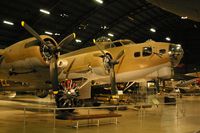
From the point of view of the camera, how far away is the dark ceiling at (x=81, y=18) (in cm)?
2984

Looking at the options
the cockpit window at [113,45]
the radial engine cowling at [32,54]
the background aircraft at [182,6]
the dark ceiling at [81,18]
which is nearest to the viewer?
the background aircraft at [182,6]

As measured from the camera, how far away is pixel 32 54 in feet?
41.4

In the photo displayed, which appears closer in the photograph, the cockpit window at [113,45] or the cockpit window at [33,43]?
the cockpit window at [33,43]

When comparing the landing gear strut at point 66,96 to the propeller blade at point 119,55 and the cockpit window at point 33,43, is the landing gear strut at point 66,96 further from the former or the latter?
the propeller blade at point 119,55

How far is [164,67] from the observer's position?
647 inches

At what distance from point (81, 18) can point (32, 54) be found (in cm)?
2413

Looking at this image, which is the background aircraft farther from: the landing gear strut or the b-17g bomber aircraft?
the landing gear strut

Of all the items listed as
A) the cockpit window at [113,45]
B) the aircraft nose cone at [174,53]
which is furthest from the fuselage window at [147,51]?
the cockpit window at [113,45]

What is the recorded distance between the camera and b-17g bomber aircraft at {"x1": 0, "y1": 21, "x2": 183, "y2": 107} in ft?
41.4

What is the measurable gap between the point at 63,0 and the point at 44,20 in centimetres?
392

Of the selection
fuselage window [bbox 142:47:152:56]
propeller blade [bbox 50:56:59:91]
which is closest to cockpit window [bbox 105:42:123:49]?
fuselage window [bbox 142:47:152:56]

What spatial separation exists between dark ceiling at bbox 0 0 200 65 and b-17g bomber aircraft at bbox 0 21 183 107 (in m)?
13.8

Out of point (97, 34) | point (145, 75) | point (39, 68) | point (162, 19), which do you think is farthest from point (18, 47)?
point (162, 19)

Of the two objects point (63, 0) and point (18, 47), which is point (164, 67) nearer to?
point (18, 47)
